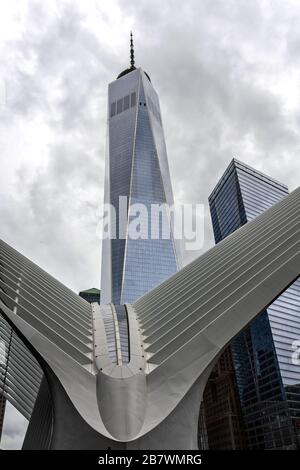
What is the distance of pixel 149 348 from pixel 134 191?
123998 mm

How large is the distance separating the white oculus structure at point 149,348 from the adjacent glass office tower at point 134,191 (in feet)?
346

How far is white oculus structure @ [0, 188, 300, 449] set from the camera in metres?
14.2

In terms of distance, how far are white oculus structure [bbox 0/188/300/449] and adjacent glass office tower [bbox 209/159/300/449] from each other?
214 ft

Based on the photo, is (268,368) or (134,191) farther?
(134,191)

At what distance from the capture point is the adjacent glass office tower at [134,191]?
13075 centimetres

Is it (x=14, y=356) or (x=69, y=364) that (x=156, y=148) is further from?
(x=69, y=364)

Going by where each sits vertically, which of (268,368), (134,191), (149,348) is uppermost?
(134,191)

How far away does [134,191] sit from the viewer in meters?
141
